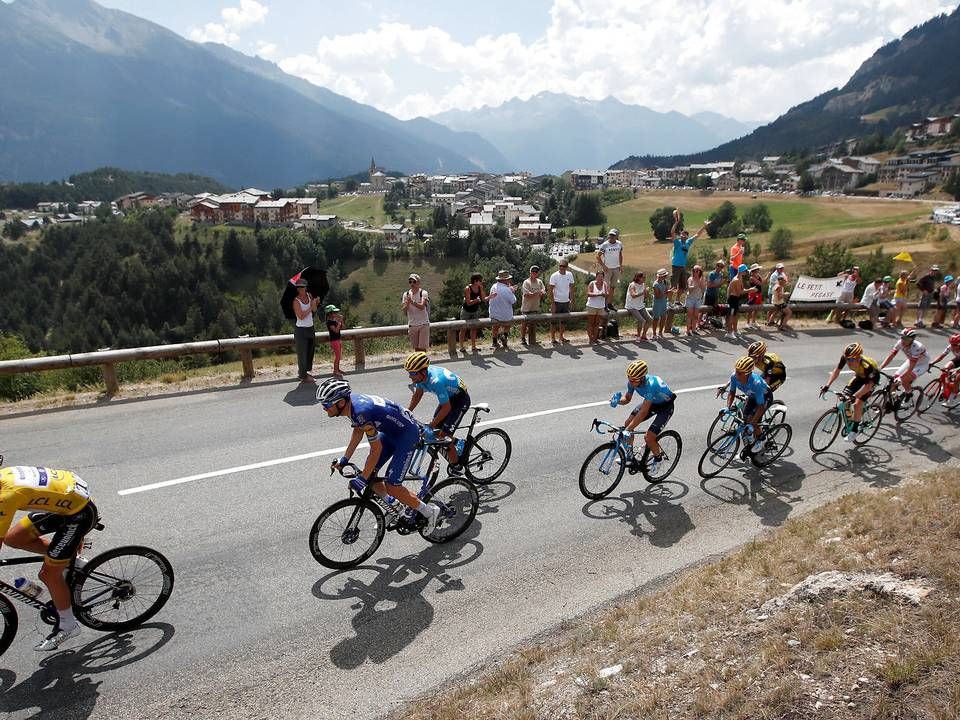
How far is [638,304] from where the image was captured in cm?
1562

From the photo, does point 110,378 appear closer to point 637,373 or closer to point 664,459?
point 637,373

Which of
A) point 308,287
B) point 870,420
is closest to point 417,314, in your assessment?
point 308,287

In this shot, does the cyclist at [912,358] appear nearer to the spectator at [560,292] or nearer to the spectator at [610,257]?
the spectator at [610,257]

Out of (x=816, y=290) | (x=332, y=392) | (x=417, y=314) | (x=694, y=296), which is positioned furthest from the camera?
(x=816, y=290)

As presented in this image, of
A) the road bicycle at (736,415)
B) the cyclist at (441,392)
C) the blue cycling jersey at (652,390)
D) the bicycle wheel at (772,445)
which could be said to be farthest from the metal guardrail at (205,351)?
the bicycle wheel at (772,445)

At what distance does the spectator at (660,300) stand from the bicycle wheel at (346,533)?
11.2 meters

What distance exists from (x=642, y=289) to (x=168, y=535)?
1256cm

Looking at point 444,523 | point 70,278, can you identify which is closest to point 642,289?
point 444,523

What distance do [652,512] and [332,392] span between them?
439 centimetres

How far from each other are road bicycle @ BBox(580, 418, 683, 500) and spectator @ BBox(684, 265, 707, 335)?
30.5 ft

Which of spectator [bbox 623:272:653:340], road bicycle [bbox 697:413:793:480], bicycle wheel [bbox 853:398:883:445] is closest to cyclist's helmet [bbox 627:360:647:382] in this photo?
road bicycle [bbox 697:413:793:480]

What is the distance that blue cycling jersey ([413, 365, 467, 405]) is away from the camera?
279 inches

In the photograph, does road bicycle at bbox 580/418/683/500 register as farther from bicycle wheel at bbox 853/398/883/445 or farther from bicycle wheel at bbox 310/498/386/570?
bicycle wheel at bbox 853/398/883/445

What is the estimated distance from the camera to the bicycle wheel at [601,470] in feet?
25.4
